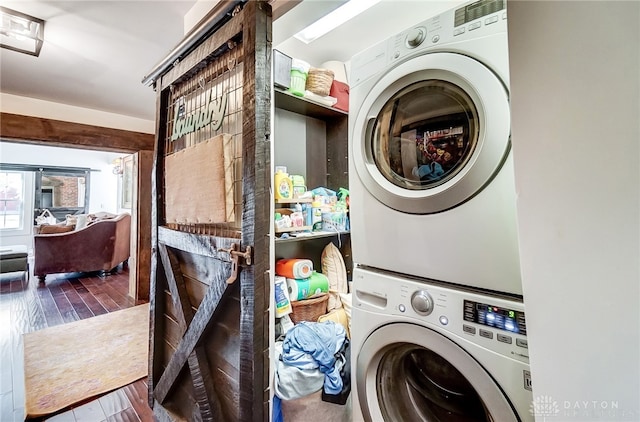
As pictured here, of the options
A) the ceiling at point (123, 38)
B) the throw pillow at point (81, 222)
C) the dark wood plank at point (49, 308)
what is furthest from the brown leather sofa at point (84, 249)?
the ceiling at point (123, 38)

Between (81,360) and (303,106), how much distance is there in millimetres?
2622

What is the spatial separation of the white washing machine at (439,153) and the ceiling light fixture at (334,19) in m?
0.67

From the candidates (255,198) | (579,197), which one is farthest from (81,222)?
(579,197)

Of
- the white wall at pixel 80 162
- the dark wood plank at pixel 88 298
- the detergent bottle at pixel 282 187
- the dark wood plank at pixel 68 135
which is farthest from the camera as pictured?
the white wall at pixel 80 162

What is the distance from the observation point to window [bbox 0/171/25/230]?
20.8ft

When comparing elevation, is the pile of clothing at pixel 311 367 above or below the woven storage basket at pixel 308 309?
below

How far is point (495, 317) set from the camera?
30.6 inches

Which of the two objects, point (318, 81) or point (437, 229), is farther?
point (318, 81)

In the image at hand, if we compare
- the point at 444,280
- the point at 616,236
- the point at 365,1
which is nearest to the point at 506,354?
the point at 444,280

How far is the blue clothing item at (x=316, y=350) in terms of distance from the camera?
1.30m

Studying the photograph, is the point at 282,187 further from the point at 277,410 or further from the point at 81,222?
the point at 81,222

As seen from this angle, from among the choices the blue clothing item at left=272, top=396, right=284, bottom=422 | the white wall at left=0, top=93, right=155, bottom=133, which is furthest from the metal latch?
the white wall at left=0, top=93, right=155, bottom=133

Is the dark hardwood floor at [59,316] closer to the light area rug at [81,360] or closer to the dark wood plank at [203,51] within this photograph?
the light area rug at [81,360]

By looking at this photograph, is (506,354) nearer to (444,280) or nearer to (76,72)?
(444,280)
